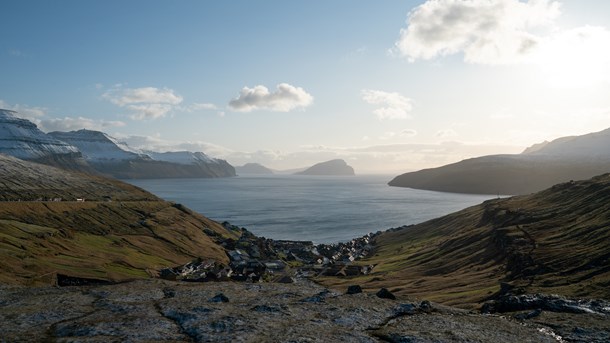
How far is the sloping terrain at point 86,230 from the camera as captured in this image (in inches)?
2618

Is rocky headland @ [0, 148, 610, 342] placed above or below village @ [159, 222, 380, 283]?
above

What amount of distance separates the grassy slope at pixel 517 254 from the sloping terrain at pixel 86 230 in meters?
41.6

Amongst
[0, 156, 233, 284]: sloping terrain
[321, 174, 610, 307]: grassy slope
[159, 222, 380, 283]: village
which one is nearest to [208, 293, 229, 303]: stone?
[321, 174, 610, 307]: grassy slope

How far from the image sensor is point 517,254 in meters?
72.7

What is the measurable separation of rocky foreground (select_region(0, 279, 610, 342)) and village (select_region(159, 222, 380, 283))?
3999 cm

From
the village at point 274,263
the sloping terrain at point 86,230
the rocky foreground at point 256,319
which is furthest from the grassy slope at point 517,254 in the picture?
the sloping terrain at point 86,230

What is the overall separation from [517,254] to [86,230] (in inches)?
3761

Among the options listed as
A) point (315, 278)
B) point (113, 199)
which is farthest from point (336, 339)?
point (113, 199)

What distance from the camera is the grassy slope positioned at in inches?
2168

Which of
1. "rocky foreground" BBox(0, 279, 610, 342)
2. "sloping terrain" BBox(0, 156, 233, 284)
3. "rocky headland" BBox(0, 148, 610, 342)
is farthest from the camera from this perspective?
"sloping terrain" BBox(0, 156, 233, 284)

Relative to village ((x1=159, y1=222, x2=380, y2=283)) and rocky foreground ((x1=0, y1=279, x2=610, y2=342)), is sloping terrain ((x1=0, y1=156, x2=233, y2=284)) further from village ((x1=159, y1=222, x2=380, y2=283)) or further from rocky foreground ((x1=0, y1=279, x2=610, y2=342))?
rocky foreground ((x1=0, y1=279, x2=610, y2=342))

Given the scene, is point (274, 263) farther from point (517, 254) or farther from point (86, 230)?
point (517, 254)

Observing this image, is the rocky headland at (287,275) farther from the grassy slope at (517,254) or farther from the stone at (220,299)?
the grassy slope at (517,254)

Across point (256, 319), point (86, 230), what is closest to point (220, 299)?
point (256, 319)
